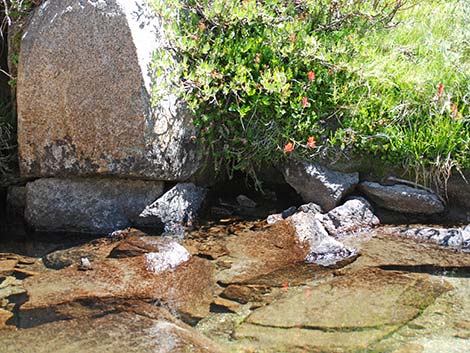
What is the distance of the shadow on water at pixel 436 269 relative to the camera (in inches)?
181

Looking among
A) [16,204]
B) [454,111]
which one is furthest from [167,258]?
[454,111]

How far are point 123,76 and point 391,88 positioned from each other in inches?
88.6

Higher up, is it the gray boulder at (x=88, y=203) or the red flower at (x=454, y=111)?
the red flower at (x=454, y=111)

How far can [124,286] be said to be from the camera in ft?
15.0

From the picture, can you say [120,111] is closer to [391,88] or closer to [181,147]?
[181,147]

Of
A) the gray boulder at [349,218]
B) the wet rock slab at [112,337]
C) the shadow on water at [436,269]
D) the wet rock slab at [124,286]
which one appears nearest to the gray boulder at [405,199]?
the gray boulder at [349,218]

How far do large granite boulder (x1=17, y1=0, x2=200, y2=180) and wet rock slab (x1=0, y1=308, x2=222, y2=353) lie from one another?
1.78 m

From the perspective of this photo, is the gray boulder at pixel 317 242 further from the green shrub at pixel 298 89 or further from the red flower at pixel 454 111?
the red flower at pixel 454 111

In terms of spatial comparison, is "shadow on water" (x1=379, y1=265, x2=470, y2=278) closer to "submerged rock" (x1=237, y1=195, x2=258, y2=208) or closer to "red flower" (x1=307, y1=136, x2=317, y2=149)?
"red flower" (x1=307, y1=136, x2=317, y2=149)

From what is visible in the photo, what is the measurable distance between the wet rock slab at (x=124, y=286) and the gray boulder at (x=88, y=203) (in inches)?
30.7

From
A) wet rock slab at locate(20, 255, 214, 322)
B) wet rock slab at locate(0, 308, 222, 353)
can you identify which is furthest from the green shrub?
wet rock slab at locate(0, 308, 222, 353)

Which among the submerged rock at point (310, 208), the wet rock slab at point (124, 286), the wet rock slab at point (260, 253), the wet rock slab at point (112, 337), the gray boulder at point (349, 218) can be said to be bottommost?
the wet rock slab at point (112, 337)

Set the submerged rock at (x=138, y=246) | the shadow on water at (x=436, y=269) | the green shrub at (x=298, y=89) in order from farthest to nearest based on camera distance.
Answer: the green shrub at (x=298, y=89) → the submerged rock at (x=138, y=246) → the shadow on water at (x=436, y=269)

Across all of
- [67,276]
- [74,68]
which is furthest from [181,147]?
[67,276]
